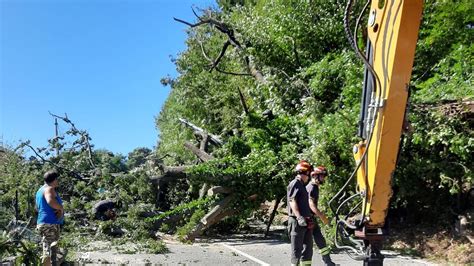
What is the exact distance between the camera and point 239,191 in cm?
1074

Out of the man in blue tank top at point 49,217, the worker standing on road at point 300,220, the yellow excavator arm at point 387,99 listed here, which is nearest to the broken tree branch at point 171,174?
the man in blue tank top at point 49,217

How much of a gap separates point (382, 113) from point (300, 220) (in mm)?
2154

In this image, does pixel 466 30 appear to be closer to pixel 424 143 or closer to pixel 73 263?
pixel 424 143

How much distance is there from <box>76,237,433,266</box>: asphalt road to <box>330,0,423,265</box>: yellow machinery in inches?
125

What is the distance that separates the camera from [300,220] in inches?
240

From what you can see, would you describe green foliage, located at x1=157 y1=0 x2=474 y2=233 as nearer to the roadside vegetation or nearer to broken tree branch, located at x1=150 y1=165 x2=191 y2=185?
the roadside vegetation

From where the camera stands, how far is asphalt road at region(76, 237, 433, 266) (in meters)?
7.92

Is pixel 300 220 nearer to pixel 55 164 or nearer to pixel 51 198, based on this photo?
pixel 51 198

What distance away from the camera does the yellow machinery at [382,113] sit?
170 inches

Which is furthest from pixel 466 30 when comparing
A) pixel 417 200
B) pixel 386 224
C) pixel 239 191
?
pixel 386 224

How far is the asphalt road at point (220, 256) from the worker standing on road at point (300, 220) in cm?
134

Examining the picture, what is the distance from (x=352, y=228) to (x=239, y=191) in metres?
6.15

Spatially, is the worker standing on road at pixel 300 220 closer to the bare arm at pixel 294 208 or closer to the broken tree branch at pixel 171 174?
the bare arm at pixel 294 208

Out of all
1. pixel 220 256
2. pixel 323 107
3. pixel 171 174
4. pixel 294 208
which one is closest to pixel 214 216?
pixel 220 256
